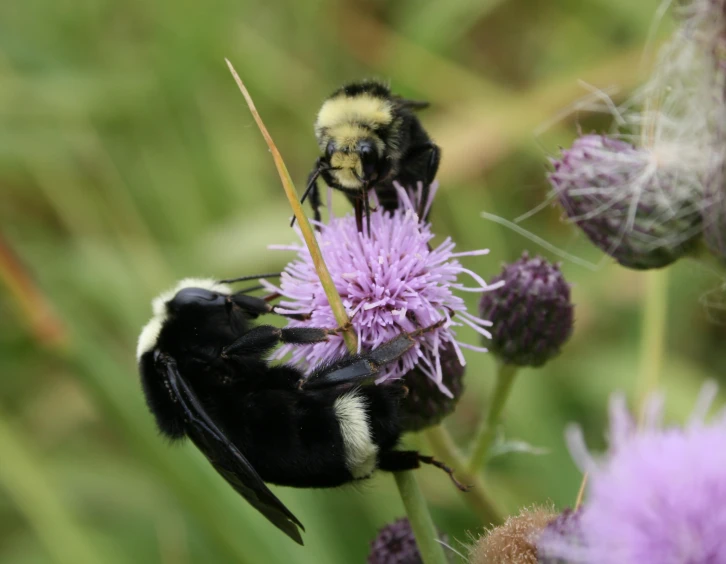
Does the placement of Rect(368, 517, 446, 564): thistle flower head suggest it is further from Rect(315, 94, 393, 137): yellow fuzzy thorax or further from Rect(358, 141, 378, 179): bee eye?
Rect(315, 94, 393, 137): yellow fuzzy thorax

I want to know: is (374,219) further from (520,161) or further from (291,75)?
(291,75)

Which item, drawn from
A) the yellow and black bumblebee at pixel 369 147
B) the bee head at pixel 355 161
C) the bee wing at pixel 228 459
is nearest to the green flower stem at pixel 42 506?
the bee wing at pixel 228 459

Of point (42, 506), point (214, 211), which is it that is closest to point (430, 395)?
point (42, 506)

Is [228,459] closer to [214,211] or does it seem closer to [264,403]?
[264,403]

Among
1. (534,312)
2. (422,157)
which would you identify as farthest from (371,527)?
(422,157)

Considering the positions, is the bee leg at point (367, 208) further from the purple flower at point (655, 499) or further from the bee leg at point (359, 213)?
the purple flower at point (655, 499)

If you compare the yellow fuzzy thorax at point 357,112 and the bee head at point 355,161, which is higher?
A: the yellow fuzzy thorax at point 357,112

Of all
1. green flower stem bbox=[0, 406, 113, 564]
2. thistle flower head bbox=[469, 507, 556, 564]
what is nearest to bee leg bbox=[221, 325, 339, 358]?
thistle flower head bbox=[469, 507, 556, 564]
